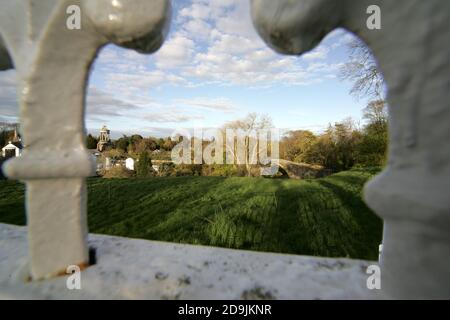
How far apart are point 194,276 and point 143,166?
12.6m

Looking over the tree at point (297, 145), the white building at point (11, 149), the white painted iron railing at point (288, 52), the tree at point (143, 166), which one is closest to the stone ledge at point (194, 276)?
the white painted iron railing at point (288, 52)

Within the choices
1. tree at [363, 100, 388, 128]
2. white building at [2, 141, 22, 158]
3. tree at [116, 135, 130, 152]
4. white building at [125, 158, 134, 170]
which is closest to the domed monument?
tree at [116, 135, 130, 152]

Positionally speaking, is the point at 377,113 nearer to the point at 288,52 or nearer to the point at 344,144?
the point at 344,144

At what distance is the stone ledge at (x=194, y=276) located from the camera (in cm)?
86

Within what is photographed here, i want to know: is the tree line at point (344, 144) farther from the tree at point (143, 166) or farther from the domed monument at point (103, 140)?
the domed monument at point (103, 140)

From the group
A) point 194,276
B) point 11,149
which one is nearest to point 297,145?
point 11,149

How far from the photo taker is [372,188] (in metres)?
0.71

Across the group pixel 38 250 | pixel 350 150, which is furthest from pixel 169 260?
pixel 350 150

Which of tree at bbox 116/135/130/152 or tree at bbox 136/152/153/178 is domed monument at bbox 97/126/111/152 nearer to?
tree at bbox 116/135/130/152

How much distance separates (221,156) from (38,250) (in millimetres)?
13916

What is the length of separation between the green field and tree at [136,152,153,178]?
3659 millimetres

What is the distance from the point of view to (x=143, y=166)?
42.4 ft

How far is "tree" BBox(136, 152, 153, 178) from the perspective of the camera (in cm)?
1284
